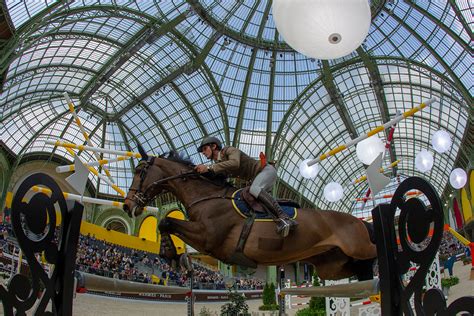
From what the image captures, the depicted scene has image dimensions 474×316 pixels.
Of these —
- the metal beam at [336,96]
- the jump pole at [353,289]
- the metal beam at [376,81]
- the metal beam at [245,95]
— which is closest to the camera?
the jump pole at [353,289]

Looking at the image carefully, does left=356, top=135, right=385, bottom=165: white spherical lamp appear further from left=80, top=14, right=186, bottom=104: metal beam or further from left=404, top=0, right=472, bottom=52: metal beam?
left=80, top=14, right=186, bottom=104: metal beam

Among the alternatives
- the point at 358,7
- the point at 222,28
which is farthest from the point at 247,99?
the point at 358,7

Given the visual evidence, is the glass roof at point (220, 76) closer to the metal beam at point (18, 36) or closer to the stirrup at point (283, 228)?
the metal beam at point (18, 36)

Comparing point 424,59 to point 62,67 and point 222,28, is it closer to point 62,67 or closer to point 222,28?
point 222,28

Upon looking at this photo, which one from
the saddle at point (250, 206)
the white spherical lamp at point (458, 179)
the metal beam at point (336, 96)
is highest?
the metal beam at point (336, 96)

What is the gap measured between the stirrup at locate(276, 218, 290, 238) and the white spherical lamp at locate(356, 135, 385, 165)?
26.9 feet

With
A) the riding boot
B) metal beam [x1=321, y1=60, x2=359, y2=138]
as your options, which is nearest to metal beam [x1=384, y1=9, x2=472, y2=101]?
metal beam [x1=321, y1=60, x2=359, y2=138]

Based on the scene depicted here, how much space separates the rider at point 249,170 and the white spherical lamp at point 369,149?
7.58m

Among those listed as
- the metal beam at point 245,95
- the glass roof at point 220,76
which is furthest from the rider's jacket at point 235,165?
the metal beam at point 245,95

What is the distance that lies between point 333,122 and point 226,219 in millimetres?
44771

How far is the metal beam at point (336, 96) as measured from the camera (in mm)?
37612

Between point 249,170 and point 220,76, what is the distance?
34.4 m

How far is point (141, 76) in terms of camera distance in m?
40.6

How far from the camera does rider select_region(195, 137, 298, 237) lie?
4.60m
